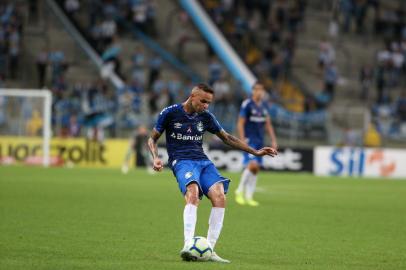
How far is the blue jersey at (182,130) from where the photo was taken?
36.7ft

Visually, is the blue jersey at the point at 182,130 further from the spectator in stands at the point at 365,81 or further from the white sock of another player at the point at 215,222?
the spectator in stands at the point at 365,81

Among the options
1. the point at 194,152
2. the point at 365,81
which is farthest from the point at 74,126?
the point at 194,152

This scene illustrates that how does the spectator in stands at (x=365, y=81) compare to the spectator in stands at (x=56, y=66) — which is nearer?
the spectator in stands at (x=56, y=66)

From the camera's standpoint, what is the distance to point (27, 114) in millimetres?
35844

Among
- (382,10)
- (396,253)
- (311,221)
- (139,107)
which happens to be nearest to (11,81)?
(139,107)

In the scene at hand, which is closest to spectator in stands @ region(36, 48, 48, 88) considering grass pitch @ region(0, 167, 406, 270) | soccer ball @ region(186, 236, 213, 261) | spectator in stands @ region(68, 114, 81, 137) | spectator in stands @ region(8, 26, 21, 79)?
spectator in stands @ region(8, 26, 21, 79)

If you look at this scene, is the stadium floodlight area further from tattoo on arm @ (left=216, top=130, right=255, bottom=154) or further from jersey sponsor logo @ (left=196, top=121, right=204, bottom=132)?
jersey sponsor logo @ (left=196, top=121, right=204, bottom=132)

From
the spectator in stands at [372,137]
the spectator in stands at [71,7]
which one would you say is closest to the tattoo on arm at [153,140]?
the spectator in stands at [372,137]

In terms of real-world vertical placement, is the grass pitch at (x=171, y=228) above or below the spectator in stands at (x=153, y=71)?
below

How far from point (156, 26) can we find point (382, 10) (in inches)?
443

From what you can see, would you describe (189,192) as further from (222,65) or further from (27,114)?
(222,65)

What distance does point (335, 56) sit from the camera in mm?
43844

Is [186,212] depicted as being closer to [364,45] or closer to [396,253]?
[396,253]

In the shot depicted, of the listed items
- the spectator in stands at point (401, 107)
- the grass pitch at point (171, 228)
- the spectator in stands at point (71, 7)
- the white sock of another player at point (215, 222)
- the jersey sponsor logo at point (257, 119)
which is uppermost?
the spectator in stands at point (71, 7)
